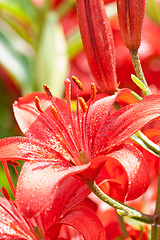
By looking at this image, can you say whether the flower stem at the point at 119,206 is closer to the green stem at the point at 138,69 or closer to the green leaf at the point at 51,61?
the green stem at the point at 138,69

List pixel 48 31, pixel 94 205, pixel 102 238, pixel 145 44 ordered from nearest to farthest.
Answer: pixel 102 238 < pixel 94 205 < pixel 48 31 < pixel 145 44

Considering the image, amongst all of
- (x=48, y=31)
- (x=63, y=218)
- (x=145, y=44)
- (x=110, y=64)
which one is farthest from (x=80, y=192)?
(x=145, y=44)

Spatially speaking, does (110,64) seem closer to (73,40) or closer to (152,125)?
(152,125)

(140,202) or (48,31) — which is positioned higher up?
(48,31)

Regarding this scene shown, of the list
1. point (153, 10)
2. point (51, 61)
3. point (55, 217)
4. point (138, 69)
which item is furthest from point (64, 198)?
point (153, 10)

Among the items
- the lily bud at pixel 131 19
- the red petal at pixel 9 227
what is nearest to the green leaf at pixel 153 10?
the lily bud at pixel 131 19

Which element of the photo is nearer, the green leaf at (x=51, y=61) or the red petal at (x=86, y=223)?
the red petal at (x=86, y=223)
